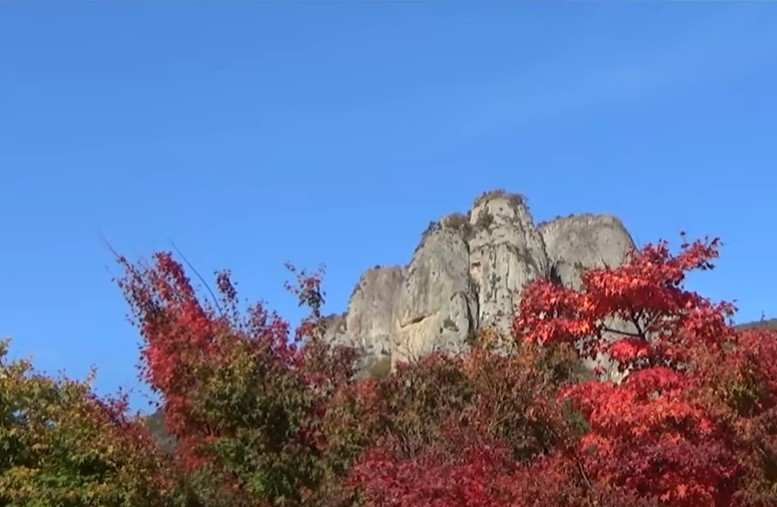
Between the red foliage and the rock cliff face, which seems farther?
the rock cliff face

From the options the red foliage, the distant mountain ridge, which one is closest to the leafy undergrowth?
the red foliage

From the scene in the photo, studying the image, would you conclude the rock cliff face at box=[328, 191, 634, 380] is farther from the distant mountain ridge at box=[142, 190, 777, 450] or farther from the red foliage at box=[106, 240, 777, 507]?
the red foliage at box=[106, 240, 777, 507]

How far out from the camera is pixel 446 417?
43.8ft

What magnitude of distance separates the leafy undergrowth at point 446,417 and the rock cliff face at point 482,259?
3353cm

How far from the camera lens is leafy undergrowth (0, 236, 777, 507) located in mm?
11102

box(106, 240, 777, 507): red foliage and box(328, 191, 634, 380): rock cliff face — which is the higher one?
box(328, 191, 634, 380): rock cliff face

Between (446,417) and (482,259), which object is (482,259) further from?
(446,417)

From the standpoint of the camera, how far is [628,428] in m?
11.9

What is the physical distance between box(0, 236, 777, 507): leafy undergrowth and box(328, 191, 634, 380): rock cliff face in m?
33.5

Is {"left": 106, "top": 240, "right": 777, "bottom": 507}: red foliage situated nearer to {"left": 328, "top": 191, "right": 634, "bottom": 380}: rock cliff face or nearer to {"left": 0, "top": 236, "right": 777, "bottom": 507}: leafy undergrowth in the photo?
{"left": 0, "top": 236, "right": 777, "bottom": 507}: leafy undergrowth

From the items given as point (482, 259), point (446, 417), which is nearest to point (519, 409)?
point (446, 417)

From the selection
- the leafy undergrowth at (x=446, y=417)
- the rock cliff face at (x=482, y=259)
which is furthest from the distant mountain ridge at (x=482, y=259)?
the leafy undergrowth at (x=446, y=417)

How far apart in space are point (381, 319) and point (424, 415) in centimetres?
Answer: 6371

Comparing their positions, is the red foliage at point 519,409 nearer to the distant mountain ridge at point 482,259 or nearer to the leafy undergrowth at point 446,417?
the leafy undergrowth at point 446,417
